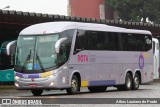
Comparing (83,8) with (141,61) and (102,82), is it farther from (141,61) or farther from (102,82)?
(102,82)

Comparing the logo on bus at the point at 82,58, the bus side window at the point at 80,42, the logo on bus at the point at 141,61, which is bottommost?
the logo on bus at the point at 141,61

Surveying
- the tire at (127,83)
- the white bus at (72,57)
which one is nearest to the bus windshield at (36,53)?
the white bus at (72,57)

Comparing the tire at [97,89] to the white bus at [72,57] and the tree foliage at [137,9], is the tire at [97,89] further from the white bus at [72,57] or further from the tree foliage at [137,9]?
the tree foliage at [137,9]

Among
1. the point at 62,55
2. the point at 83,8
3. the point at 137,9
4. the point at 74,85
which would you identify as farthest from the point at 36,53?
the point at 137,9

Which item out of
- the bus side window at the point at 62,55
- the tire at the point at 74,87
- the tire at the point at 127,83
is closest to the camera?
the bus side window at the point at 62,55

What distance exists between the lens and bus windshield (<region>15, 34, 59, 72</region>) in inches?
908

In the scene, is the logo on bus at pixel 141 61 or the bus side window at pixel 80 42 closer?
the bus side window at pixel 80 42

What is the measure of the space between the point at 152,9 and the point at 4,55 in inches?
1950

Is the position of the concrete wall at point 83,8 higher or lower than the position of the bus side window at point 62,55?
higher

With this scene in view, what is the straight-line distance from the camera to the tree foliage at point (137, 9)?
83.0 metres

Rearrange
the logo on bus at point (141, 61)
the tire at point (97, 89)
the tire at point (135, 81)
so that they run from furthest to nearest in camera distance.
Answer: the logo on bus at point (141, 61) < the tire at point (135, 81) < the tire at point (97, 89)

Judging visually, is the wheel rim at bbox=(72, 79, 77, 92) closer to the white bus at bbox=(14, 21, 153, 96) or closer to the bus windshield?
the white bus at bbox=(14, 21, 153, 96)

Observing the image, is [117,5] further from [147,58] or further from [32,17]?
[147,58]

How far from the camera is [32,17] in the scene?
124ft
